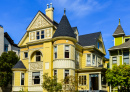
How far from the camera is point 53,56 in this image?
32812mm

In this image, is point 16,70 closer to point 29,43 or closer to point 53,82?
point 29,43

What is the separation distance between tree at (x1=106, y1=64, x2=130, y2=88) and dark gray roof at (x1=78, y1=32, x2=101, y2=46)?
32.7 feet

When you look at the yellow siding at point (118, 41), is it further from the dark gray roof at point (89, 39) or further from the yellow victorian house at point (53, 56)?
the dark gray roof at point (89, 39)

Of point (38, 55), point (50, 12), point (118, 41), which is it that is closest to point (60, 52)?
point (38, 55)

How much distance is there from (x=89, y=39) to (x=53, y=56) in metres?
10.2

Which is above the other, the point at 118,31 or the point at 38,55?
the point at 118,31

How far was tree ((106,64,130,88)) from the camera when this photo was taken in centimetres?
2797

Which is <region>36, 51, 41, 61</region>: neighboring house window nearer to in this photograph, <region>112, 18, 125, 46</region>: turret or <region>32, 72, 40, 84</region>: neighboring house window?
<region>32, 72, 40, 84</region>: neighboring house window

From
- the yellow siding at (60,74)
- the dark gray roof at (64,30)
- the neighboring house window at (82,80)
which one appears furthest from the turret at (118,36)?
the yellow siding at (60,74)

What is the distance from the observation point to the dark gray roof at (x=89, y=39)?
127 ft

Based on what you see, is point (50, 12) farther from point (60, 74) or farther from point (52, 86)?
point (52, 86)

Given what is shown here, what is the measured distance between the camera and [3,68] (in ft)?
136

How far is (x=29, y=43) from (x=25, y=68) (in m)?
4.32

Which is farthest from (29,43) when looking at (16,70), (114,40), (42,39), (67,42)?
(114,40)
